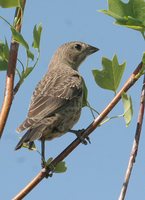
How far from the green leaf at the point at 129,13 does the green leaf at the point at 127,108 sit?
→ 369 millimetres

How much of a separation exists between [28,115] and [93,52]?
325cm

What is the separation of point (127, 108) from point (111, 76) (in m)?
0.35

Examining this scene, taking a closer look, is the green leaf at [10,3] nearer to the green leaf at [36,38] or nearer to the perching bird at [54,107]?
the green leaf at [36,38]

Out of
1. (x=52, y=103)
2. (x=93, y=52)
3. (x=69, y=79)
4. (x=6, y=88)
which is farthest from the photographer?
(x=93, y=52)

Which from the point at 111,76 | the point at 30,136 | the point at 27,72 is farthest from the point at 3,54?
the point at 30,136

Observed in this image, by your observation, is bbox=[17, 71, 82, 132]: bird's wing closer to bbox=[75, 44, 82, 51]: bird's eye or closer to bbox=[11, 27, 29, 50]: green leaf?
bbox=[75, 44, 82, 51]: bird's eye

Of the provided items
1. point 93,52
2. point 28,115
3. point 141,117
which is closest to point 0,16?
point 141,117

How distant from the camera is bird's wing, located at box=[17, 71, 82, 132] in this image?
5.14 m

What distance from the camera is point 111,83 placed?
2887 millimetres

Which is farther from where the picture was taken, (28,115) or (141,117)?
(28,115)

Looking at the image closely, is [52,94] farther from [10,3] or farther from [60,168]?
[10,3]

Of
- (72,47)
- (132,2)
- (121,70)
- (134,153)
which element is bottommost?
(72,47)

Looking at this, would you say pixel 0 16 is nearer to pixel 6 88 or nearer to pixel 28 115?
pixel 6 88

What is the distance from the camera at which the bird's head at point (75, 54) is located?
8195mm
